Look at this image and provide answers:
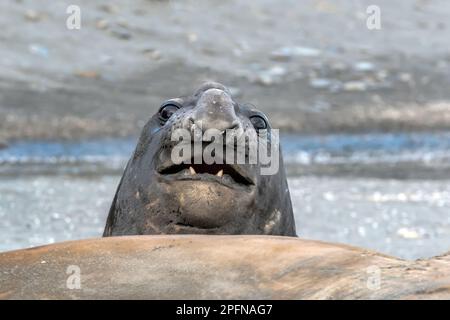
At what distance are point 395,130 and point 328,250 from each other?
877 cm

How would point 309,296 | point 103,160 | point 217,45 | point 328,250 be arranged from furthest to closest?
point 217,45, point 103,160, point 328,250, point 309,296

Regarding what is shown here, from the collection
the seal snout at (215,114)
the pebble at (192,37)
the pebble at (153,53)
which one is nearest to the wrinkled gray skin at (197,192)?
the seal snout at (215,114)

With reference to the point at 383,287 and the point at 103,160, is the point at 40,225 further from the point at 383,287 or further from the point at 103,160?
the point at 383,287

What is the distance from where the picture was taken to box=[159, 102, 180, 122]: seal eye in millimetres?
4328

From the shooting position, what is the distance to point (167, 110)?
14.3 feet

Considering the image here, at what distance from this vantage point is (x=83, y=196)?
8102mm

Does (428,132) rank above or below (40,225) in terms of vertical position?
above

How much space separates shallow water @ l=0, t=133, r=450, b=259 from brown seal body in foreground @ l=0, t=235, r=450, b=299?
352 centimetres

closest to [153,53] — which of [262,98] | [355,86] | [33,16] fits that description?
[33,16]

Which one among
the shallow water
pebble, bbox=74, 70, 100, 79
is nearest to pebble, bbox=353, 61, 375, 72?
the shallow water

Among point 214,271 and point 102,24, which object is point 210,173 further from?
point 102,24

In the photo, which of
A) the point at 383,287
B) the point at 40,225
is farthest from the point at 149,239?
the point at 40,225

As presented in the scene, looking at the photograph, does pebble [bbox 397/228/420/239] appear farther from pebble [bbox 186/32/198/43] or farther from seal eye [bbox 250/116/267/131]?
pebble [bbox 186/32/198/43]

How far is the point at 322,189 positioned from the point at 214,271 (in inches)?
231
